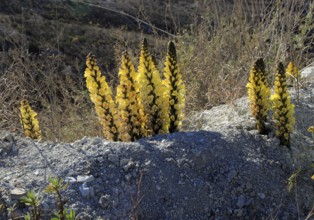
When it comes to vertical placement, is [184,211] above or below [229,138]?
below

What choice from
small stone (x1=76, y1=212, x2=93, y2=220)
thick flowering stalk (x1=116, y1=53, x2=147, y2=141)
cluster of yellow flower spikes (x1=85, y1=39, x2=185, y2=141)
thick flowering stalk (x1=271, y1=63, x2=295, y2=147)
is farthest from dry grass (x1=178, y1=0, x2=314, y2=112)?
small stone (x1=76, y1=212, x2=93, y2=220)

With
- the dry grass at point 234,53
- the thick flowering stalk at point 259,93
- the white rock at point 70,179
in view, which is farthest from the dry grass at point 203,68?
the white rock at point 70,179

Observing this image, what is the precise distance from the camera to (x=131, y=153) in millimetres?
3490

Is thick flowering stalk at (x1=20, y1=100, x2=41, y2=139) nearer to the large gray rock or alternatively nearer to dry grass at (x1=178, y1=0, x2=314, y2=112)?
the large gray rock

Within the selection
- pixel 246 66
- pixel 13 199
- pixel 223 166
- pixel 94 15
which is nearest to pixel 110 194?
pixel 13 199

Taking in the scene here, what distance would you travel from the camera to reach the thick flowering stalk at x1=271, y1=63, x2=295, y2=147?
369 cm

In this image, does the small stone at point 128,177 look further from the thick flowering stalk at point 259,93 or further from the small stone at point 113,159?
the thick flowering stalk at point 259,93

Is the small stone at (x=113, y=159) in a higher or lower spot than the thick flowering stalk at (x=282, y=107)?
lower

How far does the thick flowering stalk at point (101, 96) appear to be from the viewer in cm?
363

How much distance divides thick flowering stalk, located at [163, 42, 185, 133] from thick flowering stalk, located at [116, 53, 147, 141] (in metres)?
0.27

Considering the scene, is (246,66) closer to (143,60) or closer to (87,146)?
(143,60)

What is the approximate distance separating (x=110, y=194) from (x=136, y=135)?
783mm

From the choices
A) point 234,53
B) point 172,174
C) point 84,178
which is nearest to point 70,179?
point 84,178

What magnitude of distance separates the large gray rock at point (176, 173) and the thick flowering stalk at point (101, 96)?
0.29 m
